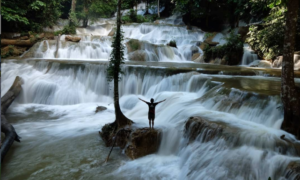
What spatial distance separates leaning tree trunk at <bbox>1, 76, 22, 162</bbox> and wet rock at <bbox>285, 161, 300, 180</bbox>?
20.7ft

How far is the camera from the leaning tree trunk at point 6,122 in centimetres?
591

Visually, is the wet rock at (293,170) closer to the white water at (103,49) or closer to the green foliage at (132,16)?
the white water at (103,49)

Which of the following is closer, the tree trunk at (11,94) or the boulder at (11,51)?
the tree trunk at (11,94)

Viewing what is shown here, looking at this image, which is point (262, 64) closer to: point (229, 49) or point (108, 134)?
point (229, 49)

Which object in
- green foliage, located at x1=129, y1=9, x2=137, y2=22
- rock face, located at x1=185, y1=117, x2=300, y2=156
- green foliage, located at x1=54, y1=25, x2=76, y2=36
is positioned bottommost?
rock face, located at x1=185, y1=117, x2=300, y2=156

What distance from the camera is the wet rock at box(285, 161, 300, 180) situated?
12.9ft

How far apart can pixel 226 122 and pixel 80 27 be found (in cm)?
2082

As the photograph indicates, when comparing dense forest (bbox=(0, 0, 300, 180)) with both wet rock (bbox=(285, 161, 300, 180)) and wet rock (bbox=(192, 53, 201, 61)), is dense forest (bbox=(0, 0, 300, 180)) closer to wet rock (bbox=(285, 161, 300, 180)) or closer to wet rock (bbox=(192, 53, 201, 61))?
wet rock (bbox=(285, 161, 300, 180))

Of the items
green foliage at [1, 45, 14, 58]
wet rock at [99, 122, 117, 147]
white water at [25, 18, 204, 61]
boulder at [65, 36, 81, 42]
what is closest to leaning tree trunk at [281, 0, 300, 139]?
wet rock at [99, 122, 117, 147]

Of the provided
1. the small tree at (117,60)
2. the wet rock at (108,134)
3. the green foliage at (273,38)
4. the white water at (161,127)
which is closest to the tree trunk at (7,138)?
the white water at (161,127)

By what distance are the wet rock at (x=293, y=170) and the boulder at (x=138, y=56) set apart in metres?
13.3

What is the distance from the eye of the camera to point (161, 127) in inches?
267

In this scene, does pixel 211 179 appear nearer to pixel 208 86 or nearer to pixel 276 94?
pixel 276 94

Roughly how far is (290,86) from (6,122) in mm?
7645
